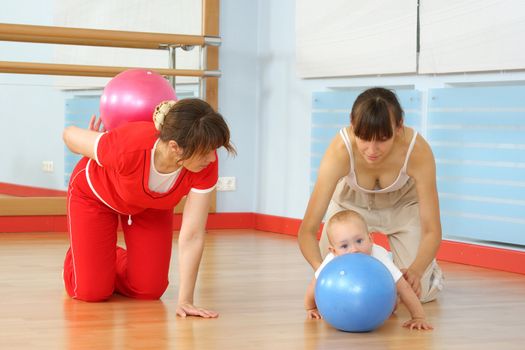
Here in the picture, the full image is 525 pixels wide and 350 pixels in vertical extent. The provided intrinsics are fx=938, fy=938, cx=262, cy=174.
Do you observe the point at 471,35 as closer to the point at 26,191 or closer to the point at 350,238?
the point at 350,238

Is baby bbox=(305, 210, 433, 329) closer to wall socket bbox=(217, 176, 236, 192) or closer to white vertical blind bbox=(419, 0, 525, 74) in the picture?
white vertical blind bbox=(419, 0, 525, 74)

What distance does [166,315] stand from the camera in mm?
2820

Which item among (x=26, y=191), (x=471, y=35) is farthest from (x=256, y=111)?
(x=471, y=35)

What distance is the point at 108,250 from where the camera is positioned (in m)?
3.09

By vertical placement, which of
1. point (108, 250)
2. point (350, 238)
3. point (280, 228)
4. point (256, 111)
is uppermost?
point (256, 111)

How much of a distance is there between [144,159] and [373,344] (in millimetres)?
850

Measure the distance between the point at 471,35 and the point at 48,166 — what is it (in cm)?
232

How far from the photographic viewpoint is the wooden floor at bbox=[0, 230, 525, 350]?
2.48 metres

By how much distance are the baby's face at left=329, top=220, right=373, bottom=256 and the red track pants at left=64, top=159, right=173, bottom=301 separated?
0.68m

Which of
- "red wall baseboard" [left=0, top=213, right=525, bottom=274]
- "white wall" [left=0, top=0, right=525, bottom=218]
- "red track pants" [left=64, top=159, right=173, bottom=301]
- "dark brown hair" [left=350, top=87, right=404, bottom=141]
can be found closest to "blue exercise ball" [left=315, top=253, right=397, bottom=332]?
"dark brown hair" [left=350, top=87, right=404, bottom=141]

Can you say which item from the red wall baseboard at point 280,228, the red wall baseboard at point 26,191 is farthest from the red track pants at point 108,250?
the red wall baseboard at point 26,191

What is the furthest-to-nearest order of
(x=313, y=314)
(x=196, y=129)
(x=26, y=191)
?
(x=26, y=191) < (x=313, y=314) < (x=196, y=129)

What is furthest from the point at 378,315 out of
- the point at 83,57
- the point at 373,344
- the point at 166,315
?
the point at 83,57

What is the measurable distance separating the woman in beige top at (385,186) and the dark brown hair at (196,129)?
41 centimetres
